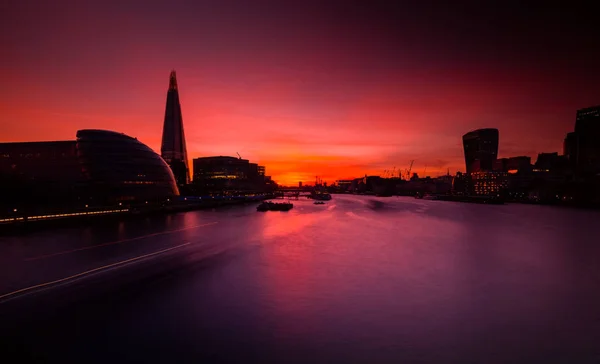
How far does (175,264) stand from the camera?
2389 cm

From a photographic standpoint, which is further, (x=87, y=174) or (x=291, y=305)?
(x=87, y=174)

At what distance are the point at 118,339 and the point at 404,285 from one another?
53.3 feet

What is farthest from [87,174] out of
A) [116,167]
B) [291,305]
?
[291,305]

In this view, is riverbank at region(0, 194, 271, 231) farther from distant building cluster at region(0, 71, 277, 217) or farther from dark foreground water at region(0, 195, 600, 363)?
dark foreground water at region(0, 195, 600, 363)

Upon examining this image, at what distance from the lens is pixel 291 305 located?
15914 millimetres

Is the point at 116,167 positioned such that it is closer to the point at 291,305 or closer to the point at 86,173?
the point at 86,173

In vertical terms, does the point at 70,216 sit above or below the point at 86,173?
below

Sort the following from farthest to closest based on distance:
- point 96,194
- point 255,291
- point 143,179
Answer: point 143,179 → point 96,194 → point 255,291

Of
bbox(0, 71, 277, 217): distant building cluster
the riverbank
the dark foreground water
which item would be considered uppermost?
bbox(0, 71, 277, 217): distant building cluster

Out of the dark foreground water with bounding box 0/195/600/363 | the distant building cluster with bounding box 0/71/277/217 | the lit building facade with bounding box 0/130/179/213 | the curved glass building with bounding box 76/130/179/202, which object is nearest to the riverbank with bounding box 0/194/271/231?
the distant building cluster with bounding box 0/71/277/217

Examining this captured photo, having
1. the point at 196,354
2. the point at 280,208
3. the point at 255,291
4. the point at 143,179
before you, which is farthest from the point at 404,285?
the point at 143,179

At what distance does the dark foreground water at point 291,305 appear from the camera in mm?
11259

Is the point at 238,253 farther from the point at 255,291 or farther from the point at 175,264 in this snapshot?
the point at 255,291

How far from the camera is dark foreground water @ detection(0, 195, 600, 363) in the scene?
36.9 feet
